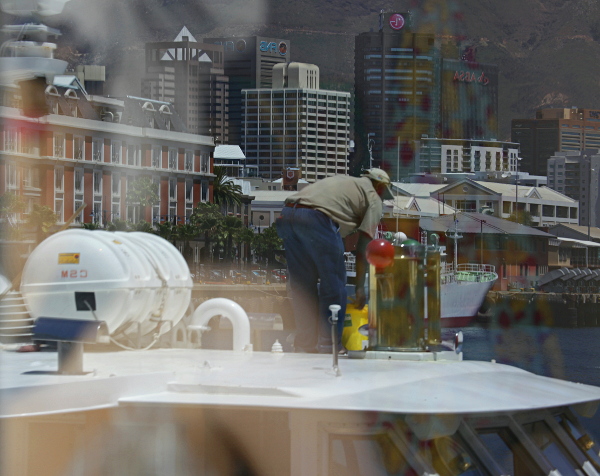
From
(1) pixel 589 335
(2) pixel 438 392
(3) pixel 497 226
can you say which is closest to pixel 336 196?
(2) pixel 438 392

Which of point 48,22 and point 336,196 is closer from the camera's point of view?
point 336,196

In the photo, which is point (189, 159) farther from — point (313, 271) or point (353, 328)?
point (313, 271)

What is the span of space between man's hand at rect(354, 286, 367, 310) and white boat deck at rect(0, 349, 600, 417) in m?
1.75

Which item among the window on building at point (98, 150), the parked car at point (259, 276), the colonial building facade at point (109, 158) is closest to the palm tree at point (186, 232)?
the colonial building facade at point (109, 158)

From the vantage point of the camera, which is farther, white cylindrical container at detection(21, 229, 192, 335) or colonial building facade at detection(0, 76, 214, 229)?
colonial building facade at detection(0, 76, 214, 229)

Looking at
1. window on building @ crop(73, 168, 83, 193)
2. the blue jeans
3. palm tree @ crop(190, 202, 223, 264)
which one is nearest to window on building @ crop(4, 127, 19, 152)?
the blue jeans

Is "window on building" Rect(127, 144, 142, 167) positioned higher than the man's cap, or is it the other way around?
"window on building" Rect(127, 144, 142, 167)

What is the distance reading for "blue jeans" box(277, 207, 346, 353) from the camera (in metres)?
9.69

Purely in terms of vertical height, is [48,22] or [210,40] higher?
[210,40]

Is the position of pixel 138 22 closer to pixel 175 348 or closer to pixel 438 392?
pixel 175 348

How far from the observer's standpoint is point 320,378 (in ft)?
24.1

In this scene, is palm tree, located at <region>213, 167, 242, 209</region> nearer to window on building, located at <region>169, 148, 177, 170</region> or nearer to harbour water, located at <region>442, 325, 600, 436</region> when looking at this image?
window on building, located at <region>169, 148, 177, 170</region>

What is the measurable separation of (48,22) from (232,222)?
3562 inches

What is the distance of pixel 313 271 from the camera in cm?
985
